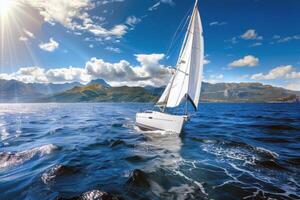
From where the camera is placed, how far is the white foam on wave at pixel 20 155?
16562 millimetres

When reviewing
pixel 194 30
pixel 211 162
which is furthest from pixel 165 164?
pixel 194 30

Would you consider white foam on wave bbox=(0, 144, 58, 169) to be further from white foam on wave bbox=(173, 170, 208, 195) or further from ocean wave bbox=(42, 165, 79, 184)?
white foam on wave bbox=(173, 170, 208, 195)

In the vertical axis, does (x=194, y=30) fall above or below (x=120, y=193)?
above

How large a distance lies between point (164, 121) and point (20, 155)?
712 inches

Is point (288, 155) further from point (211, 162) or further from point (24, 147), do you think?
point (24, 147)

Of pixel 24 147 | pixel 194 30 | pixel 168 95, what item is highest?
pixel 194 30

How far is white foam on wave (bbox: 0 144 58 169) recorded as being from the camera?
16.6 metres

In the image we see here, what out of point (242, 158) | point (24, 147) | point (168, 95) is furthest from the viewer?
point (168, 95)

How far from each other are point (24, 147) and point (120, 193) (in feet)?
55.9

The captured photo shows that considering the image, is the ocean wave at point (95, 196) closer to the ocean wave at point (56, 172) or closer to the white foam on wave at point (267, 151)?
the ocean wave at point (56, 172)

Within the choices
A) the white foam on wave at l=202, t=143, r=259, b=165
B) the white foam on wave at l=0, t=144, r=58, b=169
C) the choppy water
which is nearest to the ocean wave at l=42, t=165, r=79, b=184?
the choppy water

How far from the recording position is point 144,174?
1346 centimetres

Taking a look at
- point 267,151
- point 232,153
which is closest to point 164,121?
point 232,153

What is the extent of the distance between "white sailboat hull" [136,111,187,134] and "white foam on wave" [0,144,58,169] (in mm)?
14341
